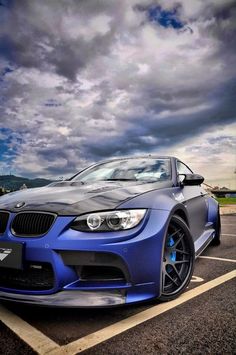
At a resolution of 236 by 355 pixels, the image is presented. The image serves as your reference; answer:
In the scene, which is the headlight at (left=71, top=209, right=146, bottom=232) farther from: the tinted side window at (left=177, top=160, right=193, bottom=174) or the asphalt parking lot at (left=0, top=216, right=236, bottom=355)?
the tinted side window at (left=177, top=160, right=193, bottom=174)

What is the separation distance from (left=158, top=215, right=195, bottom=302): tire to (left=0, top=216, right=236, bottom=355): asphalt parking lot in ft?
0.33

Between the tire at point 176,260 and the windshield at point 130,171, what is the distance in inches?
29.3

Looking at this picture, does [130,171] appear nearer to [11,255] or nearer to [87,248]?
[87,248]

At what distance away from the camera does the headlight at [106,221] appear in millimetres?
2373

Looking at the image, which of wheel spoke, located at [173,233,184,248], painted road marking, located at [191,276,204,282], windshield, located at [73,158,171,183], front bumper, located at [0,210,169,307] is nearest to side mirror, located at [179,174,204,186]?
windshield, located at [73,158,171,183]

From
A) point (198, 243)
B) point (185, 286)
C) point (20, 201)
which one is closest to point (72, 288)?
point (20, 201)

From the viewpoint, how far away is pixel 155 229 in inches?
100

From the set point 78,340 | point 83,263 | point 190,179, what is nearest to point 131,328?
point 78,340

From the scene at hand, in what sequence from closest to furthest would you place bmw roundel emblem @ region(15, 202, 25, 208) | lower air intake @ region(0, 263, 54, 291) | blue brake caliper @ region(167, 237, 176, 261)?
lower air intake @ region(0, 263, 54, 291)
bmw roundel emblem @ region(15, 202, 25, 208)
blue brake caliper @ region(167, 237, 176, 261)

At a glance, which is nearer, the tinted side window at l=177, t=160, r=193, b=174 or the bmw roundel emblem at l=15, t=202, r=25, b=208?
the bmw roundel emblem at l=15, t=202, r=25, b=208

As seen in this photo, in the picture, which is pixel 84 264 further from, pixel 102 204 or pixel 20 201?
pixel 20 201

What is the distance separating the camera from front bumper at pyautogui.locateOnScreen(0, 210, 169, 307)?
2.27m

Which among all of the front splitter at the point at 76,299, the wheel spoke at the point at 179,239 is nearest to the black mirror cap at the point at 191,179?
the wheel spoke at the point at 179,239

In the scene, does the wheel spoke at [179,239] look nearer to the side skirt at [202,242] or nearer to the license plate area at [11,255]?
the side skirt at [202,242]
